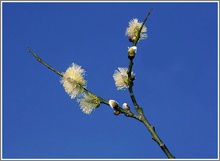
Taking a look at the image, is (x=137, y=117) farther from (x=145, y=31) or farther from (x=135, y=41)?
(x=145, y=31)

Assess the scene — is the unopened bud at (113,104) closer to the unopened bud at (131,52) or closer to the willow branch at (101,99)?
the willow branch at (101,99)

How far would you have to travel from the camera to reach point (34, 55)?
1814 mm

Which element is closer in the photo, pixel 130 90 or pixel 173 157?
pixel 173 157

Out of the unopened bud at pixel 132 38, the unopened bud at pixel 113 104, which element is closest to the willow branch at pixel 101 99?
the unopened bud at pixel 113 104

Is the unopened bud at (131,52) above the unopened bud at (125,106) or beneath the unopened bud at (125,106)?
above

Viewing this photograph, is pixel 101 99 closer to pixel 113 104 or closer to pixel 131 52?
pixel 113 104

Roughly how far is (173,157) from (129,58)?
591 millimetres

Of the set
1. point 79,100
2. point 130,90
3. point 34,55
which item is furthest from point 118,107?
point 34,55

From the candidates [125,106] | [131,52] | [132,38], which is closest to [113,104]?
[125,106]

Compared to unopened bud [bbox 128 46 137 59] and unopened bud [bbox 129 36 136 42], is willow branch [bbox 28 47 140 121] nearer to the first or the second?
unopened bud [bbox 128 46 137 59]

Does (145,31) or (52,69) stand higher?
(145,31)

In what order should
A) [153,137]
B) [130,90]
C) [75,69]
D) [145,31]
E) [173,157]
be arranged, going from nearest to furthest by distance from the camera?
[173,157] → [153,137] → [130,90] → [75,69] → [145,31]

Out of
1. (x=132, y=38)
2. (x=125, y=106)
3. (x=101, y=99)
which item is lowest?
(x=125, y=106)

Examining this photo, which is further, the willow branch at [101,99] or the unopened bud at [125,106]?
the unopened bud at [125,106]
